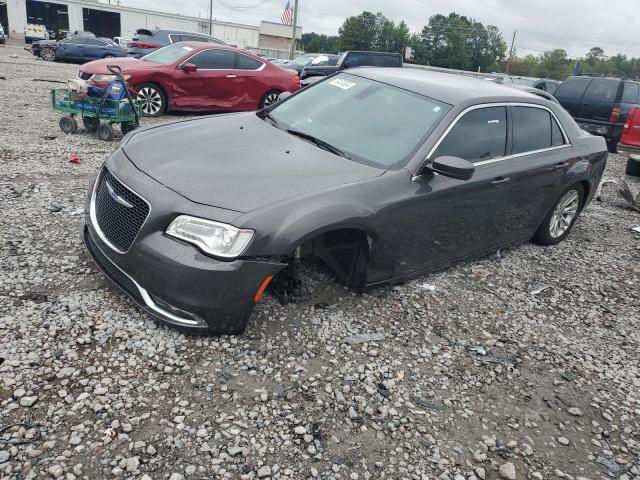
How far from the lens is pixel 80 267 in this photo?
12.0ft

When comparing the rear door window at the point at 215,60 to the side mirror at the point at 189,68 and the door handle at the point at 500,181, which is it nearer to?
the side mirror at the point at 189,68

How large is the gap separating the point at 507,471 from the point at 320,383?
1.07 meters

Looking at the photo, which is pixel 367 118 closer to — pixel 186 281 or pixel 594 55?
pixel 186 281

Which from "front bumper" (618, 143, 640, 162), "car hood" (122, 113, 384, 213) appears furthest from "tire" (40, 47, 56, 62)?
"front bumper" (618, 143, 640, 162)

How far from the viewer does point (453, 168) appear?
3.41 m

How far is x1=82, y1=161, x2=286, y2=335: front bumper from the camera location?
109 inches

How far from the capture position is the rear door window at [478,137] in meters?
3.77

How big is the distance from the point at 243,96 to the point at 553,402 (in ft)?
30.8

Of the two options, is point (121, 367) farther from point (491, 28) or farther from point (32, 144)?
point (491, 28)

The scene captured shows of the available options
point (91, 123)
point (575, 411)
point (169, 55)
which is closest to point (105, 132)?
point (91, 123)

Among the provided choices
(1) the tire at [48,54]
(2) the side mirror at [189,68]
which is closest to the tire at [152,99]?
(2) the side mirror at [189,68]

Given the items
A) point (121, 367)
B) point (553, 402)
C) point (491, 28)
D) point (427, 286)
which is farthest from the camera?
point (491, 28)

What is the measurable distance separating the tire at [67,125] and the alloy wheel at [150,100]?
1.72 meters

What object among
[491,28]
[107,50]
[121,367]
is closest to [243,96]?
[121,367]
